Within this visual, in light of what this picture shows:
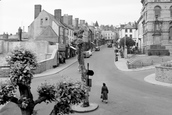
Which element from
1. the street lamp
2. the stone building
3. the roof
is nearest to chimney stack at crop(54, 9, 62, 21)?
the roof

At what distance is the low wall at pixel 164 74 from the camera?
1914cm

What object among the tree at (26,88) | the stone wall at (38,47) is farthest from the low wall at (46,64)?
the tree at (26,88)

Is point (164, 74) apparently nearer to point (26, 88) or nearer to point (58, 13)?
point (26, 88)

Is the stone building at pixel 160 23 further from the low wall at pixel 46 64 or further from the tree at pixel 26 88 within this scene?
the tree at pixel 26 88

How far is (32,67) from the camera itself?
5980 millimetres

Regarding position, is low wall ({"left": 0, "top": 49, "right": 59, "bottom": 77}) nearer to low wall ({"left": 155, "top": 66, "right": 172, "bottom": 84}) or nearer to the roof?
the roof

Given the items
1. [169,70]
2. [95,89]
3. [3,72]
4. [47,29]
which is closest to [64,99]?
[95,89]

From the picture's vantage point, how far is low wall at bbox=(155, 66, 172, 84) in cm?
1914

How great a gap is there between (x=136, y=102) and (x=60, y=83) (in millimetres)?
7899

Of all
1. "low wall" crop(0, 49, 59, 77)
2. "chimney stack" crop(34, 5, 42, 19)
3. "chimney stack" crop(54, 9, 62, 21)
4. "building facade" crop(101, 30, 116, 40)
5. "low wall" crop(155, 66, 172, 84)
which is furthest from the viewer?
"building facade" crop(101, 30, 116, 40)

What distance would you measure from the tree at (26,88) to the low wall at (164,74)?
15351 millimetres

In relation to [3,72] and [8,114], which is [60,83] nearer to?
[8,114]

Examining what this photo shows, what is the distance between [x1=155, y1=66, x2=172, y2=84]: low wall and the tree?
604 inches

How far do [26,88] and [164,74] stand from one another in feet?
56.4
